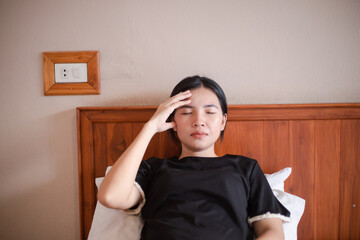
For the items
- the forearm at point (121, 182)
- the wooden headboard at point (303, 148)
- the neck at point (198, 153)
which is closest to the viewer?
the forearm at point (121, 182)

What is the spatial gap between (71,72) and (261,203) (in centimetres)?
118

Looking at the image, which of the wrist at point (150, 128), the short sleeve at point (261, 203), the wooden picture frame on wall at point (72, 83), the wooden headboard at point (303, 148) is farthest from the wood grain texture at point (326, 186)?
the wooden picture frame on wall at point (72, 83)

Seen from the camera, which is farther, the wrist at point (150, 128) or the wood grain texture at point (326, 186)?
the wood grain texture at point (326, 186)

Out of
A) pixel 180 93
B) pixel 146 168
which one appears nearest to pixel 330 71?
pixel 180 93

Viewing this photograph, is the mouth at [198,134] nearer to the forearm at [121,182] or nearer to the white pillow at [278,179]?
the forearm at [121,182]

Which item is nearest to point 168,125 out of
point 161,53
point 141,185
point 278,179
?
point 141,185

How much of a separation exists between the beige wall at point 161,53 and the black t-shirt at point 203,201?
0.49 meters

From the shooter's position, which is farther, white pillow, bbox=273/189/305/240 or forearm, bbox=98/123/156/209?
white pillow, bbox=273/189/305/240

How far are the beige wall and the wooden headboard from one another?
0.10m

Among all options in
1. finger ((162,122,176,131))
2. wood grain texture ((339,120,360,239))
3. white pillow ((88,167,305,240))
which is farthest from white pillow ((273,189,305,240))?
finger ((162,122,176,131))

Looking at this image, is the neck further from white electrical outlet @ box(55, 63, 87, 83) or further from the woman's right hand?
white electrical outlet @ box(55, 63, 87, 83)

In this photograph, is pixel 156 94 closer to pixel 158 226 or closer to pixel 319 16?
pixel 158 226

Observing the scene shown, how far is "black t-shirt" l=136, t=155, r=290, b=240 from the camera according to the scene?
74 centimetres

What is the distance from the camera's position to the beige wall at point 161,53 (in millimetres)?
1155
